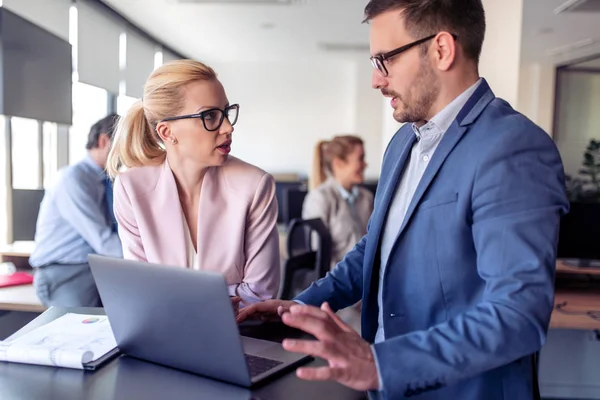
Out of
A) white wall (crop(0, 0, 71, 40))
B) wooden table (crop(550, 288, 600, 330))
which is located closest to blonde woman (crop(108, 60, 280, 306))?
wooden table (crop(550, 288, 600, 330))

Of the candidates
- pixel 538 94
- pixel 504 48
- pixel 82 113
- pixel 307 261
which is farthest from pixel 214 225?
pixel 82 113

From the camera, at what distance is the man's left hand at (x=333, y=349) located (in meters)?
0.78

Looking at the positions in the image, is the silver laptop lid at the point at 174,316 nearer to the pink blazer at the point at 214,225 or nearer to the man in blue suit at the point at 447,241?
the man in blue suit at the point at 447,241

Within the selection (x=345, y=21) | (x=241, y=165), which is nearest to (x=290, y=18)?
(x=345, y=21)

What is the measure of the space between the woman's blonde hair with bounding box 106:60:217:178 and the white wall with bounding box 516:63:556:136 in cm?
223

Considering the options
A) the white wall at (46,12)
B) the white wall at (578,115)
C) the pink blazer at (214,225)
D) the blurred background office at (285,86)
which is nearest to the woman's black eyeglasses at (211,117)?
the pink blazer at (214,225)

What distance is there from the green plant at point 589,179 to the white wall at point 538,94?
31cm

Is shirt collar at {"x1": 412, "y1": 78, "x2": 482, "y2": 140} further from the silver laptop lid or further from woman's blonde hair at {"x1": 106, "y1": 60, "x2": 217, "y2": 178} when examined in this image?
woman's blonde hair at {"x1": 106, "y1": 60, "x2": 217, "y2": 178}

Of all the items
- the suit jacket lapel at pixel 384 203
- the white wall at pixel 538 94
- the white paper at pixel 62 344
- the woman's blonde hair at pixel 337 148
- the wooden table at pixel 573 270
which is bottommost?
the wooden table at pixel 573 270

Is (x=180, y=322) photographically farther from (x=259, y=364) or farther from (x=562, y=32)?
(x=562, y=32)

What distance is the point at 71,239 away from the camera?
3.17m

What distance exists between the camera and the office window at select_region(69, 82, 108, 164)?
16.9ft

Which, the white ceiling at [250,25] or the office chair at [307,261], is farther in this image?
the white ceiling at [250,25]

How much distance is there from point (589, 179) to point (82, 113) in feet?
15.4
